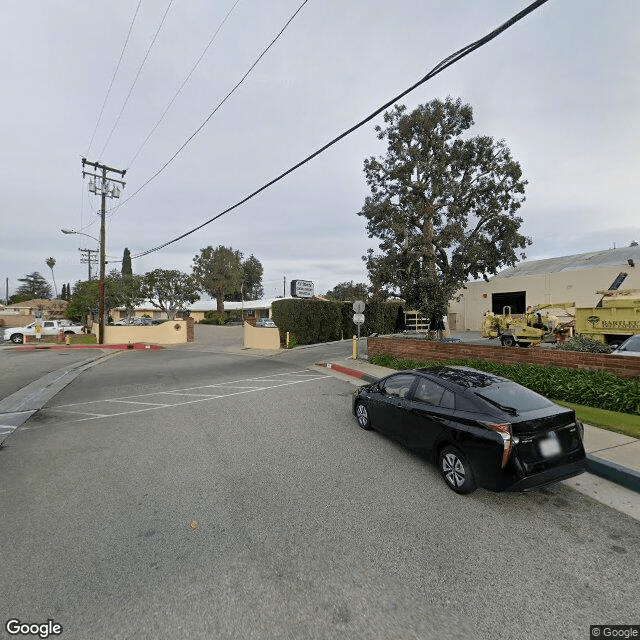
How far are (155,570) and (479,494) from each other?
3.74 m

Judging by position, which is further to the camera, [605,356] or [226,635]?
[605,356]

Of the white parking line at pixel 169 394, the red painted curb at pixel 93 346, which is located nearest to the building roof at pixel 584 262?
the white parking line at pixel 169 394

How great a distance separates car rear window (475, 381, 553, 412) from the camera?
4504mm

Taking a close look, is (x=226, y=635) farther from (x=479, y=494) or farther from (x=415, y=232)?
(x=415, y=232)

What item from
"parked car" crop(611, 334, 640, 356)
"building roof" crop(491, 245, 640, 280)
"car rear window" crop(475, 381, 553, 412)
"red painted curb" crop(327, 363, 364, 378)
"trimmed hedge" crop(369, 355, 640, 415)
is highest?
"building roof" crop(491, 245, 640, 280)

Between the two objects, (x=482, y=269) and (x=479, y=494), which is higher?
(x=482, y=269)

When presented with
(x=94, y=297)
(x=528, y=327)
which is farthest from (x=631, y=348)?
(x=94, y=297)

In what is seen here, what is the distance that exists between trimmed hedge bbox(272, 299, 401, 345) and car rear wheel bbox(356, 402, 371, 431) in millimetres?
16770

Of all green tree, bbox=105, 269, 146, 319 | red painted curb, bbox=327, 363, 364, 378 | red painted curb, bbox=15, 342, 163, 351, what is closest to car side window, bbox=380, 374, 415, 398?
red painted curb, bbox=327, 363, 364, 378

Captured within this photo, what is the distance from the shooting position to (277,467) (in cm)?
535

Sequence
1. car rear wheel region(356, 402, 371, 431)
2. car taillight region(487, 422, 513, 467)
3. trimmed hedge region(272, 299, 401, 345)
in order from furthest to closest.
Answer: trimmed hedge region(272, 299, 401, 345), car rear wheel region(356, 402, 371, 431), car taillight region(487, 422, 513, 467)

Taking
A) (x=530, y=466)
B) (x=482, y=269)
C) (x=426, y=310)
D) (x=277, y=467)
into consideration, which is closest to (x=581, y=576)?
(x=530, y=466)

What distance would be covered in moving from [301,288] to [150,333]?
44.7 ft

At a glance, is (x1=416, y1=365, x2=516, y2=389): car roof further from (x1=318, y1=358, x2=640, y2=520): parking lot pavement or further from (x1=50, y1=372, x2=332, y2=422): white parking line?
(x1=50, y1=372, x2=332, y2=422): white parking line
